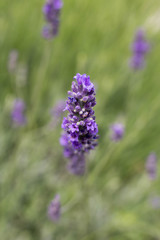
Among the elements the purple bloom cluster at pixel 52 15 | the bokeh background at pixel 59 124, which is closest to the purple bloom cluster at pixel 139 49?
the bokeh background at pixel 59 124

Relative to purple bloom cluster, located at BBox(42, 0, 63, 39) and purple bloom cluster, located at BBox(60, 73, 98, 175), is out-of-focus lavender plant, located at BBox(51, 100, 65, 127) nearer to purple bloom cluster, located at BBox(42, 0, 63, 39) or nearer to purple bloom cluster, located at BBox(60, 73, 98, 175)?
purple bloom cluster, located at BBox(42, 0, 63, 39)

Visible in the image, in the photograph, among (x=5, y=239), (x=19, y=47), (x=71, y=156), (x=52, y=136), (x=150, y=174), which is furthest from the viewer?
(x=19, y=47)

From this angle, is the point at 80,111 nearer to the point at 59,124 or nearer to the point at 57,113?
the point at 57,113

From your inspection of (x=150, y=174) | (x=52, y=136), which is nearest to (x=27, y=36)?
(x=52, y=136)

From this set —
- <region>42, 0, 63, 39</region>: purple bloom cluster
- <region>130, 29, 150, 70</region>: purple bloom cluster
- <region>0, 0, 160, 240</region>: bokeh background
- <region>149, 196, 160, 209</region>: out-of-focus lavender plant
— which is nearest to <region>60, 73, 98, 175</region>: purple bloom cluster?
<region>42, 0, 63, 39</region>: purple bloom cluster

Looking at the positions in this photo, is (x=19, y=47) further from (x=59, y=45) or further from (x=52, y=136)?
(x=52, y=136)
